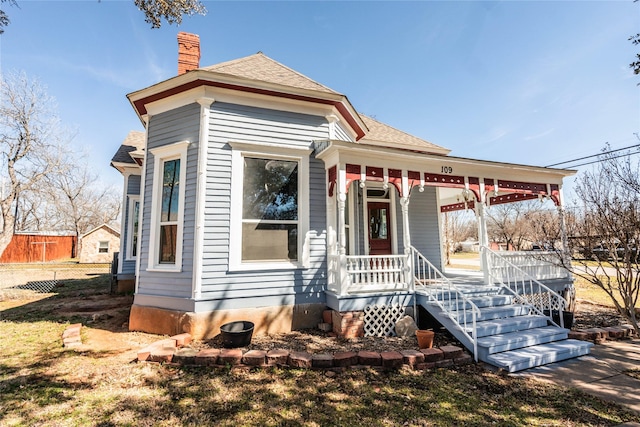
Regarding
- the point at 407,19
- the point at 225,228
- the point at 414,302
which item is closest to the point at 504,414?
the point at 414,302

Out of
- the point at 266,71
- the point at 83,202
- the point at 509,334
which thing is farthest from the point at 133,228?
the point at 83,202

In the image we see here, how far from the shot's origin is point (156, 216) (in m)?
6.04

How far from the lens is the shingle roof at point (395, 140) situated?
29.9ft

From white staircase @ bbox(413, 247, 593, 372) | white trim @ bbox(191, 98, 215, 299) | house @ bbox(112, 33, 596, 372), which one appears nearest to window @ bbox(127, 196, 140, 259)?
house @ bbox(112, 33, 596, 372)

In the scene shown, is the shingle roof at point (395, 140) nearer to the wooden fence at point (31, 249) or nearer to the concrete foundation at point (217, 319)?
the concrete foundation at point (217, 319)

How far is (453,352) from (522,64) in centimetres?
1216

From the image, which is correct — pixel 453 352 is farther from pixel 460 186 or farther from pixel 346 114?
pixel 346 114

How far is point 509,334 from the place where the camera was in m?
4.99

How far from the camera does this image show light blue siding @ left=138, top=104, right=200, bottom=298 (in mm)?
5559

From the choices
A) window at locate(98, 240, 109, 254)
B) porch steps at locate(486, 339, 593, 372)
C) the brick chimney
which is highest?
the brick chimney

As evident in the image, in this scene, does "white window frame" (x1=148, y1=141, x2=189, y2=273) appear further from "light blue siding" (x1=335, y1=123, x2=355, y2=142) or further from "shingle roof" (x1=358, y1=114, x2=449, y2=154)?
"shingle roof" (x1=358, y1=114, x2=449, y2=154)

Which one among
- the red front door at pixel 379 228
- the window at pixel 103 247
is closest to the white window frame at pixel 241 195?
the red front door at pixel 379 228

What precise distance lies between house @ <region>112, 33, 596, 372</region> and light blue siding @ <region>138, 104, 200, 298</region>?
0.08 feet

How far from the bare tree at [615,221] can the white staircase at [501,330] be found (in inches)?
44.0
